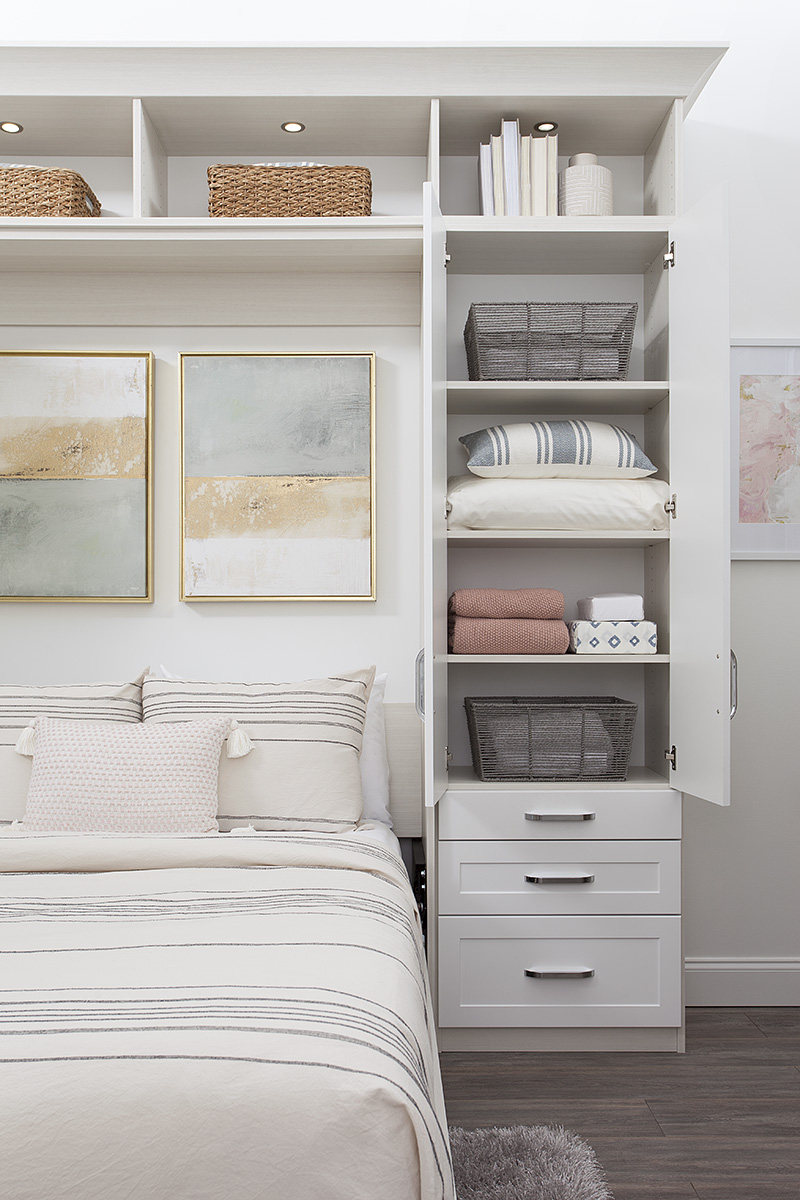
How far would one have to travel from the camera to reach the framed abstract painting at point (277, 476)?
2.70m

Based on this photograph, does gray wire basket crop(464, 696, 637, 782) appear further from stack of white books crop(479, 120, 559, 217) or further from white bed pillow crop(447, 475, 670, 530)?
stack of white books crop(479, 120, 559, 217)

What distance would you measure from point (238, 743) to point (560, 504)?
1.04 m

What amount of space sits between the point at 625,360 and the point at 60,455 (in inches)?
65.1

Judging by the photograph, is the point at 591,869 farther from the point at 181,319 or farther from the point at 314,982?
the point at 181,319

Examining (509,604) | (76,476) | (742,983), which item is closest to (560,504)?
(509,604)

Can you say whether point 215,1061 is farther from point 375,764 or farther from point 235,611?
point 235,611

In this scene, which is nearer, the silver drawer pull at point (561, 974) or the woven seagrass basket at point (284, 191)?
the silver drawer pull at point (561, 974)

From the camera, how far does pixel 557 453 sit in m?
2.42

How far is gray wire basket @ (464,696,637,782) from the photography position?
244 cm

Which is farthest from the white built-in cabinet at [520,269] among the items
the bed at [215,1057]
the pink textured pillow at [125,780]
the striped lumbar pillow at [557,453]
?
the bed at [215,1057]

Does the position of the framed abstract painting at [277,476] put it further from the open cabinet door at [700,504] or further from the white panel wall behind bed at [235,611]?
the open cabinet door at [700,504]

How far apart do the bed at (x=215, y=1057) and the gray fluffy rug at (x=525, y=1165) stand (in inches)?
14.3

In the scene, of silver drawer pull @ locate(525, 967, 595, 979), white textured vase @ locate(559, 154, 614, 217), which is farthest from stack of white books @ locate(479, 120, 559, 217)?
silver drawer pull @ locate(525, 967, 595, 979)

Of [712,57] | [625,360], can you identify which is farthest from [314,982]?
[712,57]
